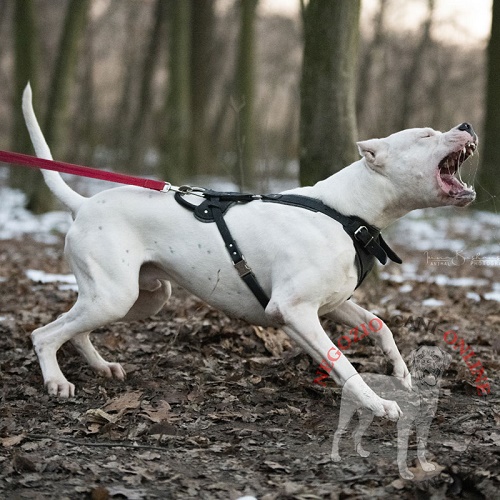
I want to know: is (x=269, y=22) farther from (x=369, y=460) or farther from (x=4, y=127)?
(x=369, y=460)

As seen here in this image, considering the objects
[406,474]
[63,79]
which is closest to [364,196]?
[406,474]

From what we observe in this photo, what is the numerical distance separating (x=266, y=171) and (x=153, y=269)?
3.07 metres

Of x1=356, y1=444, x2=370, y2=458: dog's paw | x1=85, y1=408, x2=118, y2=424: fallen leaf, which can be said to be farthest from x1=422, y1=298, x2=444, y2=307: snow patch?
x1=85, y1=408, x2=118, y2=424: fallen leaf

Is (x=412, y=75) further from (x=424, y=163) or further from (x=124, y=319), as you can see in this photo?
(x=424, y=163)

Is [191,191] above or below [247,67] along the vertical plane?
below

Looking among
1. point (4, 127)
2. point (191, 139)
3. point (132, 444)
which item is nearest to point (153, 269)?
point (132, 444)

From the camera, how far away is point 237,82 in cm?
1827

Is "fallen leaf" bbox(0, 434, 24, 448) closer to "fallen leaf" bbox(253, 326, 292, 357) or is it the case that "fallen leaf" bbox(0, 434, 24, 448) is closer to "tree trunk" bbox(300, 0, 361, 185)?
"fallen leaf" bbox(253, 326, 292, 357)

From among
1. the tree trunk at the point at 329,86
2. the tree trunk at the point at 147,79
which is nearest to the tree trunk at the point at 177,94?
the tree trunk at the point at 147,79

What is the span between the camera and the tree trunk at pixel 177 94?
1634cm

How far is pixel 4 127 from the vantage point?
37062mm

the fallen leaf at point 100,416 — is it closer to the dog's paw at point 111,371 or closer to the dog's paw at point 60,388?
the dog's paw at point 60,388

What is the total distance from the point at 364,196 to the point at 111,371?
2043mm

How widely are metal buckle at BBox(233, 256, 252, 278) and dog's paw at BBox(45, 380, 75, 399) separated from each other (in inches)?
50.9
